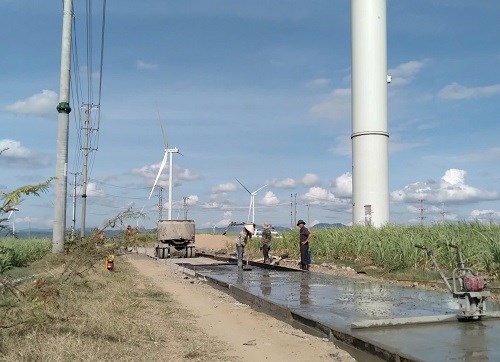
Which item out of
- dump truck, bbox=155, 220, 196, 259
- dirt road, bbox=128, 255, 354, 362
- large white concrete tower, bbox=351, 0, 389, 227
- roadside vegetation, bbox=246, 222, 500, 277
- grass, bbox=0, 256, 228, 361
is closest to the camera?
grass, bbox=0, 256, 228, 361

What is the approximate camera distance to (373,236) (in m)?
22.9

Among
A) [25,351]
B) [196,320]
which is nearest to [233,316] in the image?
[196,320]

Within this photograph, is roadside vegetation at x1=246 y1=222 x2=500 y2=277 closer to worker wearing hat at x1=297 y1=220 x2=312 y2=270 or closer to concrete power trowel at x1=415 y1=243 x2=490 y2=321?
worker wearing hat at x1=297 y1=220 x2=312 y2=270

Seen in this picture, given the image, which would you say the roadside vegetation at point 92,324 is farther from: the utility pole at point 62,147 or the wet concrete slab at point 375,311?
the utility pole at point 62,147

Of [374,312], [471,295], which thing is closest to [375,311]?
[374,312]

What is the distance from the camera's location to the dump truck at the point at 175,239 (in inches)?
1342

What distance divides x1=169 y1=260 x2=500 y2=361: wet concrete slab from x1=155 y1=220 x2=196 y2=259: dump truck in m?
16.4

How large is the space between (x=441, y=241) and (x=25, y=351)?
564 inches

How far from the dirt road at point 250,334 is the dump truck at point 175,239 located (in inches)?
782

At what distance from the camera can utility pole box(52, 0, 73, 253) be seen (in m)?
20.3

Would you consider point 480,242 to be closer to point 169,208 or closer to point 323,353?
point 323,353

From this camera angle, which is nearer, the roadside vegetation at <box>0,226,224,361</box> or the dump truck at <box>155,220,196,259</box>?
the roadside vegetation at <box>0,226,224,361</box>

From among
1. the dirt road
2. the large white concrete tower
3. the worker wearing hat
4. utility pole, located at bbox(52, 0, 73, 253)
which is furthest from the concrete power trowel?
the large white concrete tower

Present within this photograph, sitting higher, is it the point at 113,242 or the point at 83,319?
the point at 113,242
